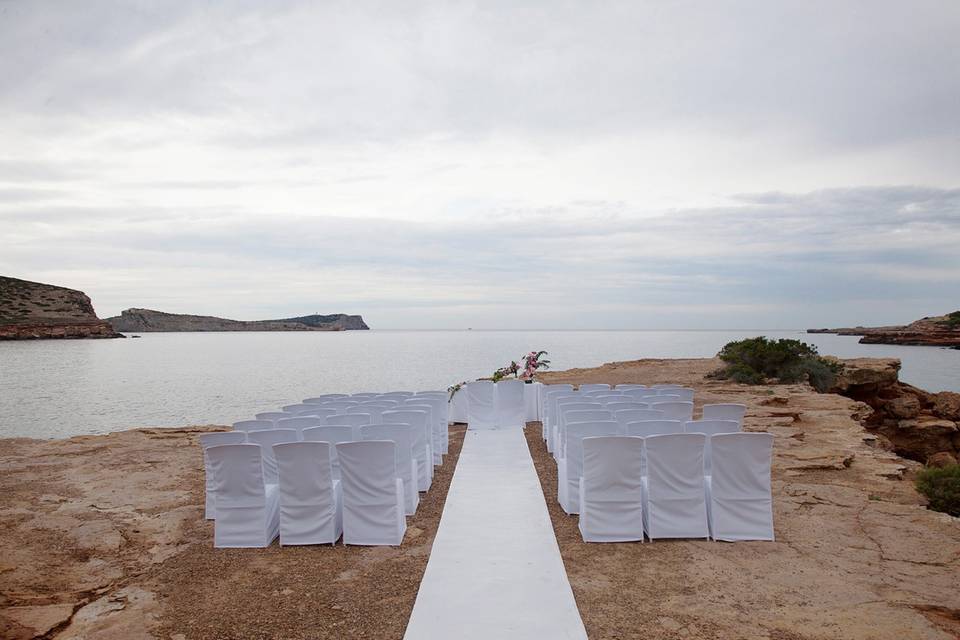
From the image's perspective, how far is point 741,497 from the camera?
5.33 metres

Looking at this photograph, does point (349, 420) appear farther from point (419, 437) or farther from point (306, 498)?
point (306, 498)

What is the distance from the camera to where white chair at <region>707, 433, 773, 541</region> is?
5316mm

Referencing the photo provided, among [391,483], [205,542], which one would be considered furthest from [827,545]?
[205,542]

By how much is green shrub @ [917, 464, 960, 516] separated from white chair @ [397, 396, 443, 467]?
5.60 m

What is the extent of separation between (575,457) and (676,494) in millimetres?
1087

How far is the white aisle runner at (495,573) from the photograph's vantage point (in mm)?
3715

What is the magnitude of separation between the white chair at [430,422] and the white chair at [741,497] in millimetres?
3495

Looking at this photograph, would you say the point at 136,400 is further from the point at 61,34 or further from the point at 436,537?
the point at 436,537

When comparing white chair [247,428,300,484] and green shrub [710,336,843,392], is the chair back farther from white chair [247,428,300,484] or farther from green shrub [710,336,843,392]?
green shrub [710,336,843,392]

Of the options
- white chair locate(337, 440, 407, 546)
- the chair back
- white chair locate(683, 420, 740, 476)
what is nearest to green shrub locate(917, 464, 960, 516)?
white chair locate(683, 420, 740, 476)

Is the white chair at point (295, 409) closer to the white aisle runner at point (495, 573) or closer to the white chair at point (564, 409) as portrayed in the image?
the white aisle runner at point (495, 573)

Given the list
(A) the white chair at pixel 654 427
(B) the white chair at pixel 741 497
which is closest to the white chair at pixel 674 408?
(A) the white chair at pixel 654 427

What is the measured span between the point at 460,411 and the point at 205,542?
7.11 meters

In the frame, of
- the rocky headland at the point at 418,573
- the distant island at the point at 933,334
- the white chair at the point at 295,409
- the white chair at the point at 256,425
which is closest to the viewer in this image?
the rocky headland at the point at 418,573
